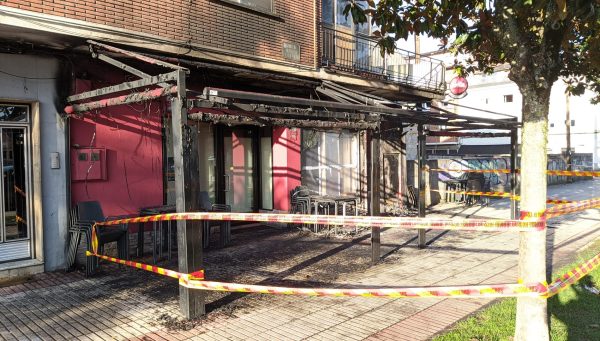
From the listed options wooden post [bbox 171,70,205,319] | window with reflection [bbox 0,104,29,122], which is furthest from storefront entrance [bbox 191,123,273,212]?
wooden post [bbox 171,70,205,319]

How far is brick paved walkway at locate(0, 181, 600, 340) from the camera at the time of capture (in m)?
4.87

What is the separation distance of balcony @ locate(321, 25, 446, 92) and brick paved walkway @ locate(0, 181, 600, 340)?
5368 millimetres

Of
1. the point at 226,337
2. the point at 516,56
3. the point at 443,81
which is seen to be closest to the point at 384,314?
the point at 226,337

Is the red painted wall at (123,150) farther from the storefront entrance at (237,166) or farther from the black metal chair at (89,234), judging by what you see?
the storefront entrance at (237,166)

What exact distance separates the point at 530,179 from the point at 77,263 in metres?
6.82

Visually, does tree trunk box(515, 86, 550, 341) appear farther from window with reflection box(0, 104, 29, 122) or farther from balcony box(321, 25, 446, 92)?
window with reflection box(0, 104, 29, 122)

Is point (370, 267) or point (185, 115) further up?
point (185, 115)

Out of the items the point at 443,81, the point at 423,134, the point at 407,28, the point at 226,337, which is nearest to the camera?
the point at 226,337

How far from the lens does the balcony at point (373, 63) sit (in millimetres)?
11758

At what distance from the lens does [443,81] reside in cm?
1449

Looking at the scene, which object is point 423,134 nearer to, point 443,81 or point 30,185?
point 443,81

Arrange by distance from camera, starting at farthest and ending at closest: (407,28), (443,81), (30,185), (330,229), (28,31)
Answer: (443,81), (330,229), (30,185), (28,31), (407,28)

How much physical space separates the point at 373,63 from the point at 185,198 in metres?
9.54

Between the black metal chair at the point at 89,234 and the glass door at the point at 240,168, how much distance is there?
3.98 m
